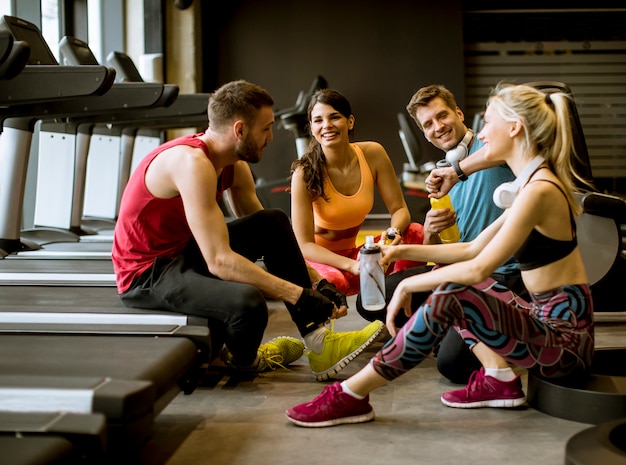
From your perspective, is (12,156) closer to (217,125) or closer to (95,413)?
(217,125)

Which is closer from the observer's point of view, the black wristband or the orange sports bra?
the black wristband

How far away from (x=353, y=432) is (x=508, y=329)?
21.3 inches

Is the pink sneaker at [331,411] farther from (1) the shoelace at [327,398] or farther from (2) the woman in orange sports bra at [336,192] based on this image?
(2) the woman in orange sports bra at [336,192]

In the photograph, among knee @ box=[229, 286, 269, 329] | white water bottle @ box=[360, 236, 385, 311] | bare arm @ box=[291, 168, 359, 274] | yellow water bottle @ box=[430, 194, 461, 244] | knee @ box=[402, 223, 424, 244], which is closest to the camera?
white water bottle @ box=[360, 236, 385, 311]

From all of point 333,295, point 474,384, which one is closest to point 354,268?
point 333,295

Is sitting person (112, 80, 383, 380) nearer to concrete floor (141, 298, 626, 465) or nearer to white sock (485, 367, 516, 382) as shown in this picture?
concrete floor (141, 298, 626, 465)

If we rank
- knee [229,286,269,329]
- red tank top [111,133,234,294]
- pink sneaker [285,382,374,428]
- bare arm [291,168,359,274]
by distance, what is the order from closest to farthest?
pink sneaker [285,382,374,428] → knee [229,286,269,329] → red tank top [111,133,234,294] → bare arm [291,168,359,274]

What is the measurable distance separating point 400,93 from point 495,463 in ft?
23.3

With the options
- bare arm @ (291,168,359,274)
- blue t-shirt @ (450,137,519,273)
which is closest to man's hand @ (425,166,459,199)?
blue t-shirt @ (450,137,519,273)

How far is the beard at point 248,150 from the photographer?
2826mm

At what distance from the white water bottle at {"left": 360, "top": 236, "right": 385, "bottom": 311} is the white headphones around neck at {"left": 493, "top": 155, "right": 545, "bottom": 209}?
41cm

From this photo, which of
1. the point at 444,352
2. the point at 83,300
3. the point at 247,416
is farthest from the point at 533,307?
the point at 83,300

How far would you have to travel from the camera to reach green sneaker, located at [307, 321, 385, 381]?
114 inches

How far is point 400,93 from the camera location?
8.84 metres
